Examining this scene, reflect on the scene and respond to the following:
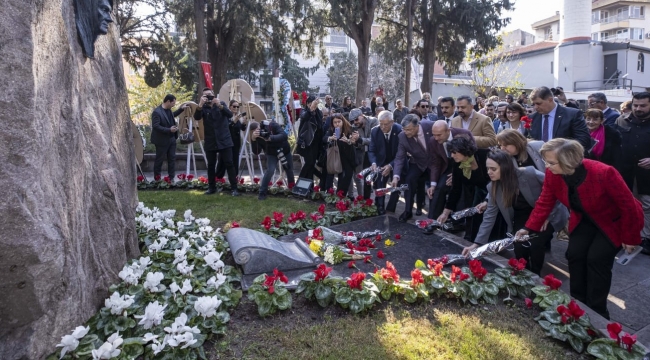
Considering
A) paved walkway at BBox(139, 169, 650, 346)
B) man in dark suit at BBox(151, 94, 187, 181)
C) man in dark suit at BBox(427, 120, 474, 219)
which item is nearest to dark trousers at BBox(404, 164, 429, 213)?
man in dark suit at BBox(427, 120, 474, 219)

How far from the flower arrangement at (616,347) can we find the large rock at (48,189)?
3630 millimetres

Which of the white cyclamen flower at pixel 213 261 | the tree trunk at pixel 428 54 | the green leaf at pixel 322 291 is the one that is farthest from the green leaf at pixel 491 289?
the tree trunk at pixel 428 54

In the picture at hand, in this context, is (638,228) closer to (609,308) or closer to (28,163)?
(609,308)

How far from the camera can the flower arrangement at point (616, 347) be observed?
10.7 ft

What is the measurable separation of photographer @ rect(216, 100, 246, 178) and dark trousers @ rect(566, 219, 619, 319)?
681 centimetres

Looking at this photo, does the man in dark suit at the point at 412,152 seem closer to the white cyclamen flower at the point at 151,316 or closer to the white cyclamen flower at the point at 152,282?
the white cyclamen flower at the point at 152,282

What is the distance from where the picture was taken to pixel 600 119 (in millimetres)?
6730

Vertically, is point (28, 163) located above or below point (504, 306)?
above

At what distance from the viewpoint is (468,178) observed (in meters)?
6.11

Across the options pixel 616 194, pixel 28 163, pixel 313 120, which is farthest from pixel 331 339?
pixel 313 120

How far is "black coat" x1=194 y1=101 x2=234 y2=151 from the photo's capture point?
8.99 meters

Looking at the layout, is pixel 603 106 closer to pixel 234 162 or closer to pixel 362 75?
pixel 234 162

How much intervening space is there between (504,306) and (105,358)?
326 centimetres

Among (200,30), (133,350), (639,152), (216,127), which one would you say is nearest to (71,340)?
(133,350)
